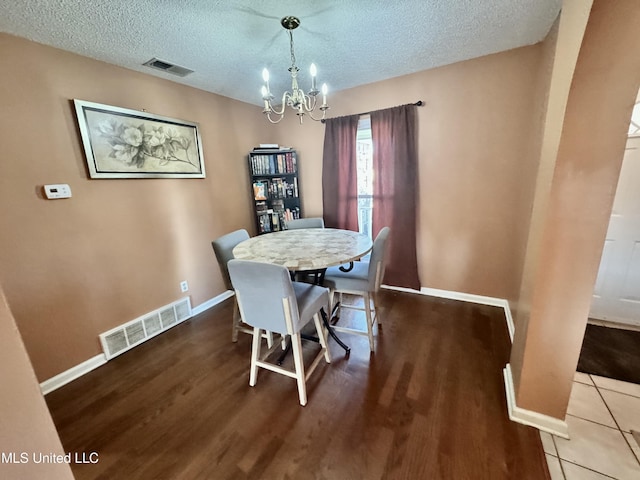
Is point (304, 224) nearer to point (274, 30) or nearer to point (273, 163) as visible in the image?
point (273, 163)

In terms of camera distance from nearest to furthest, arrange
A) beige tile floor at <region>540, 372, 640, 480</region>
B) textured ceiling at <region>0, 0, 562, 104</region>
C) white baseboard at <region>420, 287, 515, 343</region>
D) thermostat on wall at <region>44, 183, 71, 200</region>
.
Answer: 1. beige tile floor at <region>540, 372, 640, 480</region>
2. textured ceiling at <region>0, 0, 562, 104</region>
3. thermostat on wall at <region>44, 183, 71, 200</region>
4. white baseboard at <region>420, 287, 515, 343</region>

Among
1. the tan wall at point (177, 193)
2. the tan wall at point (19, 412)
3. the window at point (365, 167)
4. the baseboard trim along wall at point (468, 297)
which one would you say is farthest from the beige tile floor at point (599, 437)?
the window at point (365, 167)

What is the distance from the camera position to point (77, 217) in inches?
75.7

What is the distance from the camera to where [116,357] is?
2.13 meters

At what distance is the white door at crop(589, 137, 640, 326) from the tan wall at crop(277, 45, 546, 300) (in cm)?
70

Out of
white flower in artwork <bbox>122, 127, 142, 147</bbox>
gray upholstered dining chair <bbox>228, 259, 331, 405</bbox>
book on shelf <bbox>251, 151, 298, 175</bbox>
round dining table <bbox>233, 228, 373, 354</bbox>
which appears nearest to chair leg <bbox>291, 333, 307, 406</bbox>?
gray upholstered dining chair <bbox>228, 259, 331, 405</bbox>

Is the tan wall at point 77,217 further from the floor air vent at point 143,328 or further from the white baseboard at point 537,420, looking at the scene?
the white baseboard at point 537,420

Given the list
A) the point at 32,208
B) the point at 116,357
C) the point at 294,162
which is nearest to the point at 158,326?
the point at 116,357

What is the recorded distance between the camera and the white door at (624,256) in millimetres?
2051

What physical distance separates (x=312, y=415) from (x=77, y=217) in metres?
2.23

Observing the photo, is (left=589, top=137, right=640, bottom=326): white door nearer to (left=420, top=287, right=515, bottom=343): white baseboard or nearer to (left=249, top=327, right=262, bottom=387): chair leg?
(left=420, top=287, right=515, bottom=343): white baseboard

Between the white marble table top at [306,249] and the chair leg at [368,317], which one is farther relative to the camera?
the chair leg at [368,317]

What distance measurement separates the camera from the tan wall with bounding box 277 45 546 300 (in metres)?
2.21

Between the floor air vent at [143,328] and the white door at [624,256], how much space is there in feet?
13.0
